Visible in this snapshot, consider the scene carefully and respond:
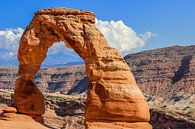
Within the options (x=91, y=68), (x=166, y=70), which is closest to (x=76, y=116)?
(x=91, y=68)

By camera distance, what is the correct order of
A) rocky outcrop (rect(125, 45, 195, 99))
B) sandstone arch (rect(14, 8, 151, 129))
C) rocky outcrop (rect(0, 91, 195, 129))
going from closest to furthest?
sandstone arch (rect(14, 8, 151, 129)), rocky outcrop (rect(0, 91, 195, 129)), rocky outcrop (rect(125, 45, 195, 99))

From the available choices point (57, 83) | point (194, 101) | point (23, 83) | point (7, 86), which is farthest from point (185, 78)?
point (23, 83)

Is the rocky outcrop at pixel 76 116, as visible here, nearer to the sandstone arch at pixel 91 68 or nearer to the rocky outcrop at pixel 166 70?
the sandstone arch at pixel 91 68

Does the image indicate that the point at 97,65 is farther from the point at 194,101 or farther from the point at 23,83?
the point at 194,101

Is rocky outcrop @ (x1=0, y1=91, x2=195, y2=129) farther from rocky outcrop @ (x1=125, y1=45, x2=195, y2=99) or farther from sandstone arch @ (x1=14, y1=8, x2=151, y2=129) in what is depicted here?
rocky outcrop @ (x1=125, y1=45, x2=195, y2=99)

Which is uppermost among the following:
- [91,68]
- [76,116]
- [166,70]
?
[166,70]

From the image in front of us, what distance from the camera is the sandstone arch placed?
26.8m

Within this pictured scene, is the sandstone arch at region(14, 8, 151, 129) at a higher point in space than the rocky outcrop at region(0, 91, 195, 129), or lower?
higher

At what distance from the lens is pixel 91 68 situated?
90.1ft

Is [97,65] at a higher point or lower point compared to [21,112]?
higher

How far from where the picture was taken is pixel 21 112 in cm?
2975

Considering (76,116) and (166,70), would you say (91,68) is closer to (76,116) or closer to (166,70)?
(76,116)

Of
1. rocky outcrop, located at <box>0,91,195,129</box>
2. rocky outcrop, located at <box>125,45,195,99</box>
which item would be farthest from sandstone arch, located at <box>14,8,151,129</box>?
rocky outcrop, located at <box>125,45,195,99</box>

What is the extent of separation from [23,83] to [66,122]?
138 feet
